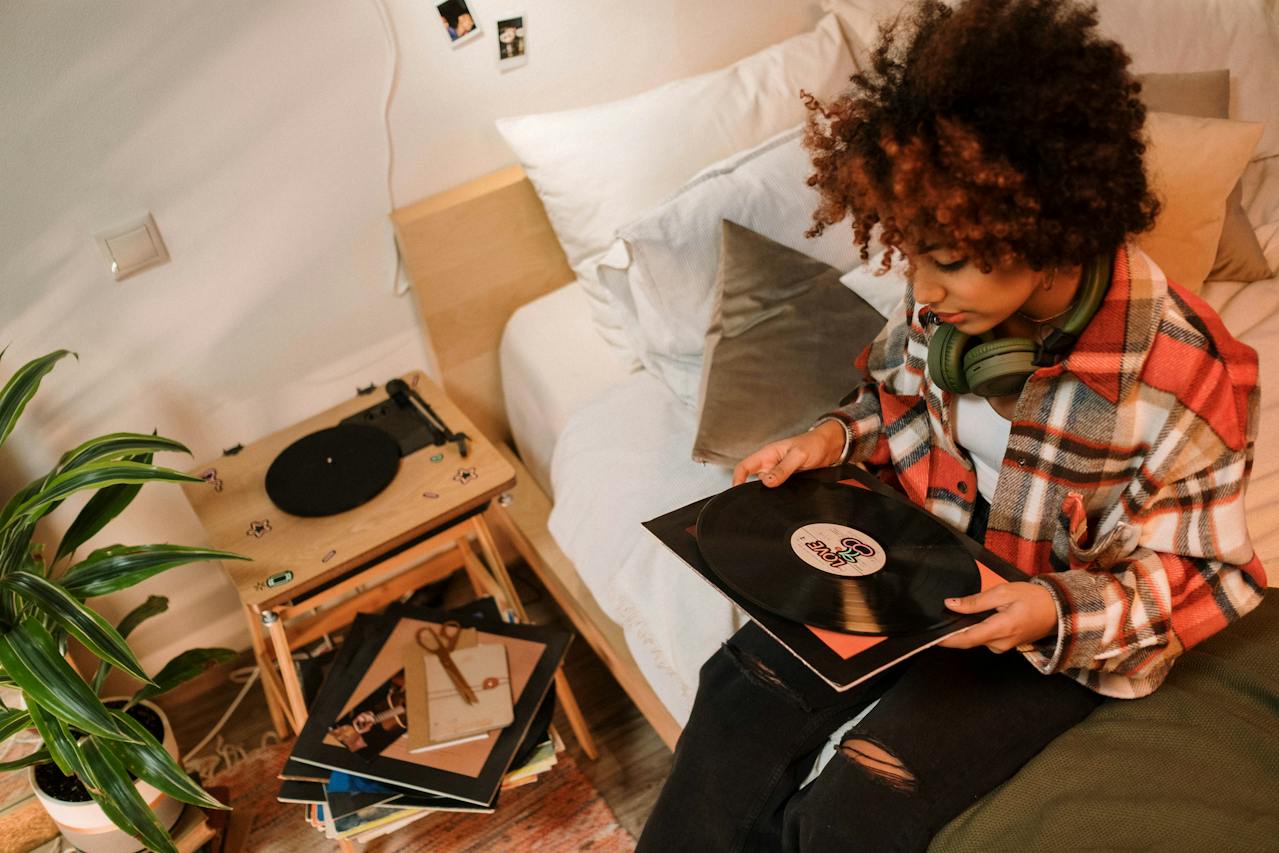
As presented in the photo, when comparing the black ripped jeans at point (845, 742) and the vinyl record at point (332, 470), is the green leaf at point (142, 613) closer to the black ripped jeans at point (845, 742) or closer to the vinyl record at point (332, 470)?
the vinyl record at point (332, 470)

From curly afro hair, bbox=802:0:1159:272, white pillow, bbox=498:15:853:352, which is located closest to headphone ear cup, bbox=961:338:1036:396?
curly afro hair, bbox=802:0:1159:272

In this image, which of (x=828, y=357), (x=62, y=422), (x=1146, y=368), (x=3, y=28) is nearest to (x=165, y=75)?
(x=3, y=28)

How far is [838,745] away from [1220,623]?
14.7 inches

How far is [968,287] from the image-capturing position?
84cm

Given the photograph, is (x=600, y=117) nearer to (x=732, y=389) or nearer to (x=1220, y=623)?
(x=732, y=389)

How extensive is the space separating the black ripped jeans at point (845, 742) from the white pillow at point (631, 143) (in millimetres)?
666

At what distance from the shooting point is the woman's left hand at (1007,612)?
0.85 meters

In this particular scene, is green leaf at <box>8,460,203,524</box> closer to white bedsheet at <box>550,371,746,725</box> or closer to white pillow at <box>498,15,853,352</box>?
white bedsheet at <box>550,371,746,725</box>

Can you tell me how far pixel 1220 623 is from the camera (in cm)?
88

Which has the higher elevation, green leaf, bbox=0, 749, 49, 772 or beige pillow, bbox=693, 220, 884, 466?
beige pillow, bbox=693, 220, 884, 466

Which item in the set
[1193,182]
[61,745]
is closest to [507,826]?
[61,745]

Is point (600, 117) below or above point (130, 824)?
above

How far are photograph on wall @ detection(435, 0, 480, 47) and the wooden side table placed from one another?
0.55 metres

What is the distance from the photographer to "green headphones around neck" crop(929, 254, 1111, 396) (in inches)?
34.3
